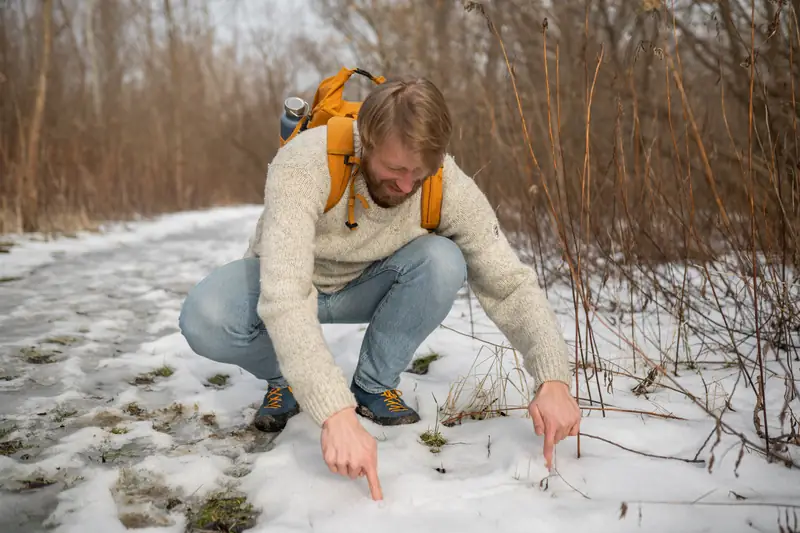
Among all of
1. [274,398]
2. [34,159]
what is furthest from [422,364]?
[34,159]

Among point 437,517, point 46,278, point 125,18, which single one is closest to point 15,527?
point 437,517

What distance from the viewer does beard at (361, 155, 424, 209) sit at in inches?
56.6

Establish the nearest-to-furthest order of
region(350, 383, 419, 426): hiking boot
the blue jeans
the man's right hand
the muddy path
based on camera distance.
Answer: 1. the man's right hand
2. the muddy path
3. the blue jeans
4. region(350, 383, 419, 426): hiking boot

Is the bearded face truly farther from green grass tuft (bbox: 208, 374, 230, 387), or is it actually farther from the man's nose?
green grass tuft (bbox: 208, 374, 230, 387)

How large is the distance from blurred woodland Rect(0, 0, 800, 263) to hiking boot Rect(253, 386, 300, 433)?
3.11 ft

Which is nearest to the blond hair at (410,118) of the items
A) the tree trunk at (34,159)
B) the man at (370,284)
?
the man at (370,284)

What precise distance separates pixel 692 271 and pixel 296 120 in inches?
110

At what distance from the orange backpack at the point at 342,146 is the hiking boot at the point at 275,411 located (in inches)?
22.9

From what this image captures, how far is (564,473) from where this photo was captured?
1.32 m

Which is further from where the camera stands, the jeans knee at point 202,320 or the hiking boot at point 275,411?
the hiking boot at point 275,411

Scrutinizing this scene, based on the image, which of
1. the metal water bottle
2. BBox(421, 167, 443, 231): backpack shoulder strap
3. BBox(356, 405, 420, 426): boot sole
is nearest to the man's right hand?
BBox(356, 405, 420, 426): boot sole

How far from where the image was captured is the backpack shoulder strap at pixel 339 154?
4.72ft

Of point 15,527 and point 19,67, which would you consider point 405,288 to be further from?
point 19,67

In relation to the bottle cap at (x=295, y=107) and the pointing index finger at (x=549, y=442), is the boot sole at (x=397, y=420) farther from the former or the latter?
the bottle cap at (x=295, y=107)
